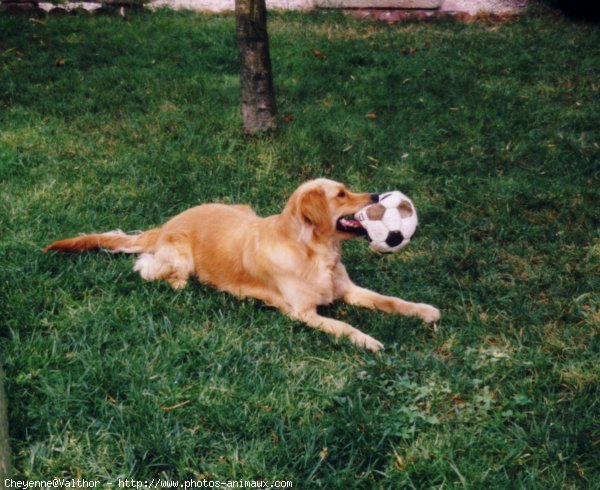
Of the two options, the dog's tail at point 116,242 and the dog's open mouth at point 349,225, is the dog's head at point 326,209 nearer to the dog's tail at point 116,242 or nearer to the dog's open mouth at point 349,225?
the dog's open mouth at point 349,225

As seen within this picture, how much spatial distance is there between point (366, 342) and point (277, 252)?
76 cm

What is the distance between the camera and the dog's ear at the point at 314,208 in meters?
3.43

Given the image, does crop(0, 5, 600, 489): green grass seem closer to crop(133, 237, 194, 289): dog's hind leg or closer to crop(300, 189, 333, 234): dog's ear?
crop(133, 237, 194, 289): dog's hind leg

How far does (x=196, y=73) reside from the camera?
718 centimetres

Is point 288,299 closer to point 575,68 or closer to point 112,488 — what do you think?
point 112,488

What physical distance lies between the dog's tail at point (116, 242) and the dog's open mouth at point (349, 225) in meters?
1.27

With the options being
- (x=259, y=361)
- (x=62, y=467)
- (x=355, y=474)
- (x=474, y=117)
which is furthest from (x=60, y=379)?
(x=474, y=117)

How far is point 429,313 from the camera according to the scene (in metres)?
3.51

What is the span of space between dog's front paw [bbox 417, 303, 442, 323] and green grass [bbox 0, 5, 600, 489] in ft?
0.20

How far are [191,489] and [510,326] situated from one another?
188cm

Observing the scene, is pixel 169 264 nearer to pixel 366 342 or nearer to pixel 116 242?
pixel 116 242

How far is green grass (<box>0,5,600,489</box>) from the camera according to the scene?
8.27 ft

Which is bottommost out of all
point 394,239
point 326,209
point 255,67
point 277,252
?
point 277,252

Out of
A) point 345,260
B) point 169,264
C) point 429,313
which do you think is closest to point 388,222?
point 429,313
